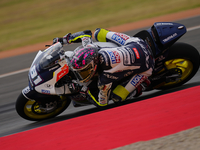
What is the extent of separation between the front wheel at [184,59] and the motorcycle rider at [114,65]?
1.48 ft

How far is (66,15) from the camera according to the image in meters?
14.6

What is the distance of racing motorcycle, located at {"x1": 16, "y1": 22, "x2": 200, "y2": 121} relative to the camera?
3602 millimetres

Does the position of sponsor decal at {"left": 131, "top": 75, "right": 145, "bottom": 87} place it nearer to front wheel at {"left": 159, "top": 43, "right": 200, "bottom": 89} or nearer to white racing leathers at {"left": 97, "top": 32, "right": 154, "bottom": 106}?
white racing leathers at {"left": 97, "top": 32, "right": 154, "bottom": 106}

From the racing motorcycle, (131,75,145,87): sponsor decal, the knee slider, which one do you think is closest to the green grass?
the knee slider

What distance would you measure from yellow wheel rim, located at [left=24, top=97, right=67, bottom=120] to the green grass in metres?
6.72

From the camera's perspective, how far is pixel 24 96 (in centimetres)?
→ 385

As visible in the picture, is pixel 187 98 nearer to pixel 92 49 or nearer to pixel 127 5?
pixel 92 49

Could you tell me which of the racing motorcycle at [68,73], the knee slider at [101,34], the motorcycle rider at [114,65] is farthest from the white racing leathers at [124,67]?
A: the knee slider at [101,34]

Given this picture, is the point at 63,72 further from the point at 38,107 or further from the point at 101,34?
the point at 101,34

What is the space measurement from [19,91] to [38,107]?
1823 millimetres

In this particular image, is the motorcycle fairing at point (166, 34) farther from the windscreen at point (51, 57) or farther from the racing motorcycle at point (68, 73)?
the windscreen at point (51, 57)

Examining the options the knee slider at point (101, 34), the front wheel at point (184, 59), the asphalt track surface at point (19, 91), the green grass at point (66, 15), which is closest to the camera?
the front wheel at point (184, 59)

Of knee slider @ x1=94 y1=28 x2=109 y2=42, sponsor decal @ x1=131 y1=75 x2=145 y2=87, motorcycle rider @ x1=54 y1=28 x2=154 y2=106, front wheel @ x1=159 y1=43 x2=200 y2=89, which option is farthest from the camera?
knee slider @ x1=94 y1=28 x2=109 y2=42

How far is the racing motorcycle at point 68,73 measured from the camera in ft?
11.8
